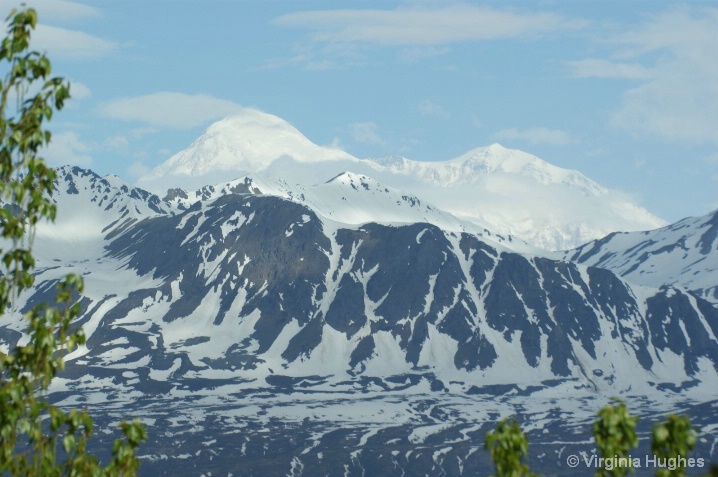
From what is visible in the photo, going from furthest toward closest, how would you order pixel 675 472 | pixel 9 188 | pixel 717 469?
pixel 9 188 → pixel 675 472 → pixel 717 469

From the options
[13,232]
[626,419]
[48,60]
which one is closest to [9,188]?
[13,232]

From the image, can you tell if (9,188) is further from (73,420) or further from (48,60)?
(73,420)

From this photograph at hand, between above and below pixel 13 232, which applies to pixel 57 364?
below

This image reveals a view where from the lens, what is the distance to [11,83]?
3022cm

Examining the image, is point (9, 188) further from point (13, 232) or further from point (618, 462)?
point (618, 462)

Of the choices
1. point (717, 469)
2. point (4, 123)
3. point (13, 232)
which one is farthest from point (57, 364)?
point (717, 469)

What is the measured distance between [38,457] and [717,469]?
16587 mm

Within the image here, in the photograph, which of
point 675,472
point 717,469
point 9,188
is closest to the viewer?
point 717,469

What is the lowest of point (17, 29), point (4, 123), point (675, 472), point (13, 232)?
point (675, 472)

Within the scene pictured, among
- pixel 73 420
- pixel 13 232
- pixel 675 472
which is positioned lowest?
pixel 675 472

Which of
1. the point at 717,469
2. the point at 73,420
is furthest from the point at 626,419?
the point at 73,420

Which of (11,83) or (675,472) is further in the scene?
(11,83)

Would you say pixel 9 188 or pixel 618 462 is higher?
pixel 9 188

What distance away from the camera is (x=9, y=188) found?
96.4ft
